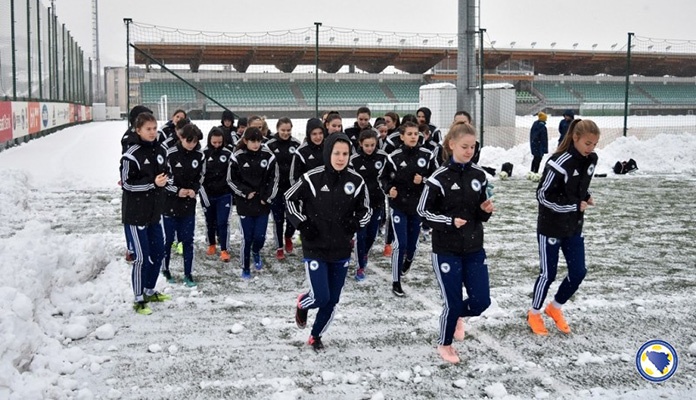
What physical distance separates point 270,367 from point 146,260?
203 cm

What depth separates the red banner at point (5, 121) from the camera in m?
19.6

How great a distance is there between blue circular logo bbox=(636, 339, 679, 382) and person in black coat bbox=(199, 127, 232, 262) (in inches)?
201

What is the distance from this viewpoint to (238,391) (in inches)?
174

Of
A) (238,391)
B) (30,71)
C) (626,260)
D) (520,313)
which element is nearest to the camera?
(238,391)

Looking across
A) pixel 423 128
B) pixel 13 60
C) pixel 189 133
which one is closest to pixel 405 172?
pixel 423 128

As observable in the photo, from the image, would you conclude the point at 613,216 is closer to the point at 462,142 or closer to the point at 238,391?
the point at 462,142

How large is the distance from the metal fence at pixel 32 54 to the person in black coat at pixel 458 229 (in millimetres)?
19054

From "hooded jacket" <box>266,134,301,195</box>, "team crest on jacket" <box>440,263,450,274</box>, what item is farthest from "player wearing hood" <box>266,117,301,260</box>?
"team crest on jacket" <box>440,263,450,274</box>

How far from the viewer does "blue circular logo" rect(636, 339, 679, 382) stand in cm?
471

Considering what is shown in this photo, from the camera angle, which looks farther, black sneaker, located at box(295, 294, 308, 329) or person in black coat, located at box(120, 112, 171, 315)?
person in black coat, located at box(120, 112, 171, 315)

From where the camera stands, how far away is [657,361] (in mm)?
4965

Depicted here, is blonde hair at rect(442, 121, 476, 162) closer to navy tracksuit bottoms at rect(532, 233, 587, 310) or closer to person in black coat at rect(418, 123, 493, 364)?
person in black coat at rect(418, 123, 493, 364)

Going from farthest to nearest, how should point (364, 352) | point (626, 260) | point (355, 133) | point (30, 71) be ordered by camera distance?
point (30, 71) → point (355, 133) → point (626, 260) → point (364, 352)

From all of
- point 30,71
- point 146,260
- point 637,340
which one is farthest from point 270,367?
point 30,71
